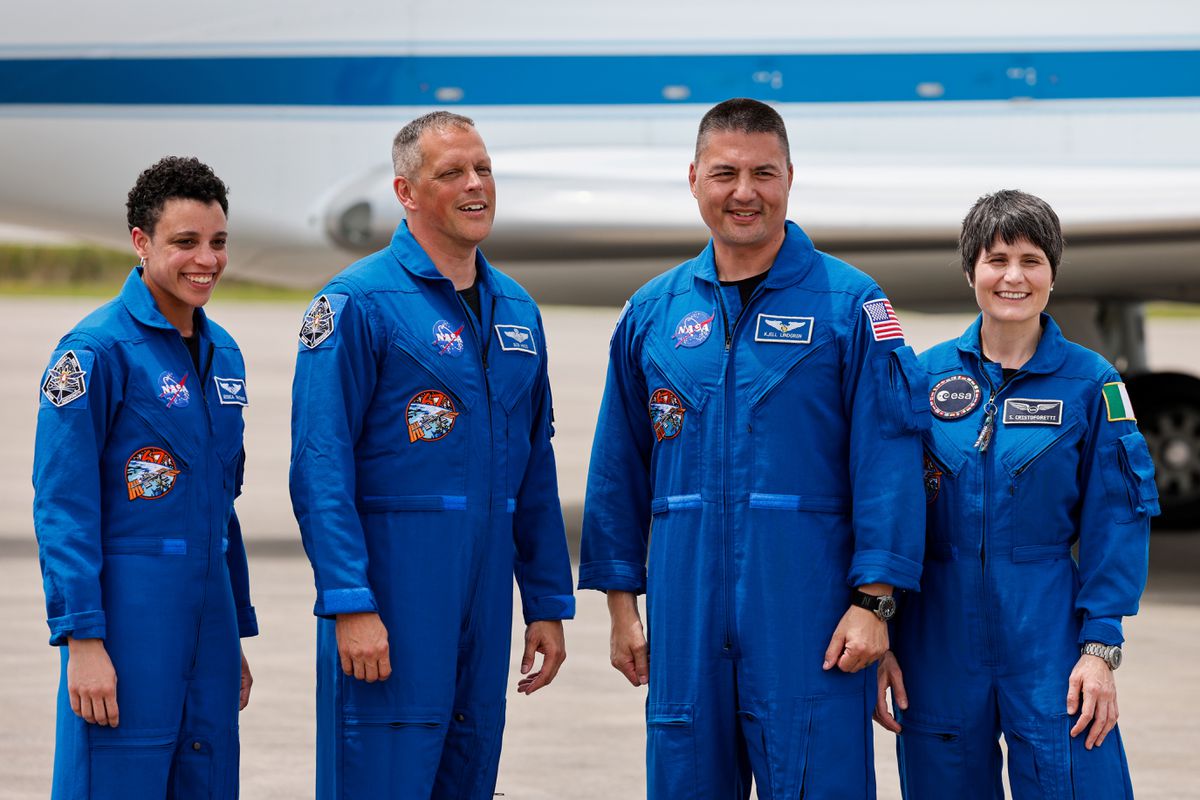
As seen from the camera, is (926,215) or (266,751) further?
(926,215)

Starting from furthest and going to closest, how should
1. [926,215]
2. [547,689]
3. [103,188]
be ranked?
[103,188] → [926,215] → [547,689]

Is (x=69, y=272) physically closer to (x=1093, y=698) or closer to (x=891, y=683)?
(x=891, y=683)

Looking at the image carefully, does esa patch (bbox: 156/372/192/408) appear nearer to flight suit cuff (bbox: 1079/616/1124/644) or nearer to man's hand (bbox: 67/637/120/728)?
man's hand (bbox: 67/637/120/728)

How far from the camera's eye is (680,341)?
329 cm

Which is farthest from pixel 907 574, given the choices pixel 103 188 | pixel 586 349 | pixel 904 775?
pixel 586 349

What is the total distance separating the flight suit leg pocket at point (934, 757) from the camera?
3160mm

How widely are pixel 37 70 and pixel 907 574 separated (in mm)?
6615

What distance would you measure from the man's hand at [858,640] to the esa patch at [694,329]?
597mm

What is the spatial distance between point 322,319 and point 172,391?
0.33m

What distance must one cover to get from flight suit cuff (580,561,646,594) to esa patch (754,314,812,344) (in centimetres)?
56

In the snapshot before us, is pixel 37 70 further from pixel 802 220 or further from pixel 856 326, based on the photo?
pixel 856 326

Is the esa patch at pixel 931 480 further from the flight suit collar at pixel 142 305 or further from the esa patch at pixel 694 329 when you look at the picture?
the flight suit collar at pixel 142 305

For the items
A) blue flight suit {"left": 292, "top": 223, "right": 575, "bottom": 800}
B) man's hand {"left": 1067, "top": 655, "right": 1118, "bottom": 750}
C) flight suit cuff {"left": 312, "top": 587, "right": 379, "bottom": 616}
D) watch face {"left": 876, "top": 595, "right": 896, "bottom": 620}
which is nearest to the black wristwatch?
watch face {"left": 876, "top": 595, "right": 896, "bottom": 620}

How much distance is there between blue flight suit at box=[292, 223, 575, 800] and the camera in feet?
10.2
